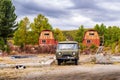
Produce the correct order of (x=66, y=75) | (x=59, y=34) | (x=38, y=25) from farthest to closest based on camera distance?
→ (x=59, y=34), (x=38, y=25), (x=66, y=75)

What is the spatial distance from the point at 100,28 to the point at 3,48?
51845mm

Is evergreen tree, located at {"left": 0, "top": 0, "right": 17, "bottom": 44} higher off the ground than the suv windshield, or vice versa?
evergreen tree, located at {"left": 0, "top": 0, "right": 17, "bottom": 44}

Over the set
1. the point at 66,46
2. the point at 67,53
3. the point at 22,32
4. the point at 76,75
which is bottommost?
the point at 76,75

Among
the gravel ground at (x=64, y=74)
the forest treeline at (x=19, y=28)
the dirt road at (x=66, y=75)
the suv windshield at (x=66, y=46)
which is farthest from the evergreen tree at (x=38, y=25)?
the dirt road at (x=66, y=75)

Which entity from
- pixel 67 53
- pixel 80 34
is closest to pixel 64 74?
pixel 67 53

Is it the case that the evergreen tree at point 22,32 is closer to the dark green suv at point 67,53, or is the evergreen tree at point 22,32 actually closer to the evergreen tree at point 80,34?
the evergreen tree at point 80,34

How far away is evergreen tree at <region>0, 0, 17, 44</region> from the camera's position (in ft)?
230

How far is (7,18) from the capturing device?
72062 mm

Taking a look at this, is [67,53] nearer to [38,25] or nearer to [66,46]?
[66,46]

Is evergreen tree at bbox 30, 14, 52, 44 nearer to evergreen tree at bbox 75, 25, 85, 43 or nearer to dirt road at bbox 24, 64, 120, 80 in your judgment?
evergreen tree at bbox 75, 25, 85, 43

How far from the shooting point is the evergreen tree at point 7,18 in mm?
70188

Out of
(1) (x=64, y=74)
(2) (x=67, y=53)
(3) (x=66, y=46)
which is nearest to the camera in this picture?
(1) (x=64, y=74)

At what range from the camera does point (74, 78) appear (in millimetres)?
18297

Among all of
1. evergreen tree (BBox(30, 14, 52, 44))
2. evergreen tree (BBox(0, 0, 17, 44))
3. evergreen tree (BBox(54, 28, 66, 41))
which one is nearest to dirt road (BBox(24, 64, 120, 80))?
evergreen tree (BBox(0, 0, 17, 44))
